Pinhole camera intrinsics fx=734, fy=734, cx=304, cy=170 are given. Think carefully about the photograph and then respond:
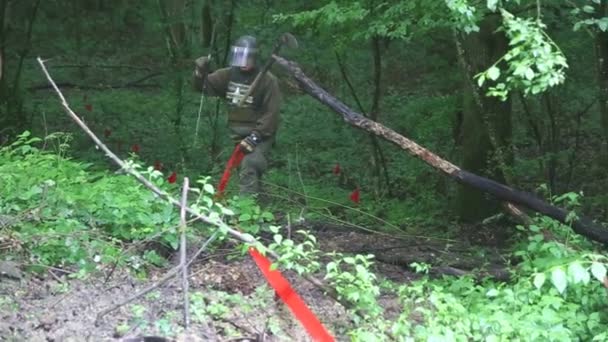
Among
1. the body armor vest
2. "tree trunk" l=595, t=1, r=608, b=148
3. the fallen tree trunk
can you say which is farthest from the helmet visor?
"tree trunk" l=595, t=1, r=608, b=148

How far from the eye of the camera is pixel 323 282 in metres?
4.55

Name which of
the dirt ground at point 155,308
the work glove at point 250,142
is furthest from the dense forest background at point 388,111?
the work glove at point 250,142

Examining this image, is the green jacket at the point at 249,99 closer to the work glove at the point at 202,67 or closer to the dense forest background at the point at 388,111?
the work glove at the point at 202,67

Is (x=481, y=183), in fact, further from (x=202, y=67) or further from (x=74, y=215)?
(x=202, y=67)

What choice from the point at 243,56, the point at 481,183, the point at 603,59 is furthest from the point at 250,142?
the point at 603,59

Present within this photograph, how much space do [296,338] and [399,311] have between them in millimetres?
825

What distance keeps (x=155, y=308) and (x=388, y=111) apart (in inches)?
433

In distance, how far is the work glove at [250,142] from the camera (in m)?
7.59

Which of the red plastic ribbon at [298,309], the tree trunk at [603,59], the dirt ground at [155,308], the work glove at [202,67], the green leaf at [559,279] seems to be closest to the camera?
the green leaf at [559,279]

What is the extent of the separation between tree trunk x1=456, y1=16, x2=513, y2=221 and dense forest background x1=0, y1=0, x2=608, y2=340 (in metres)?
0.02

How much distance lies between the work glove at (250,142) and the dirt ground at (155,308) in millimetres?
2423

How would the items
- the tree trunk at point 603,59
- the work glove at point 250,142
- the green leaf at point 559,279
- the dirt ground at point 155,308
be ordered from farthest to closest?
the work glove at point 250,142
the tree trunk at point 603,59
the dirt ground at point 155,308
the green leaf at point 559,279

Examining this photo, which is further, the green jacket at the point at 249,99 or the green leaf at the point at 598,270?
the green jacket at the point at 249,99

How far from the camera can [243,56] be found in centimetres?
763
